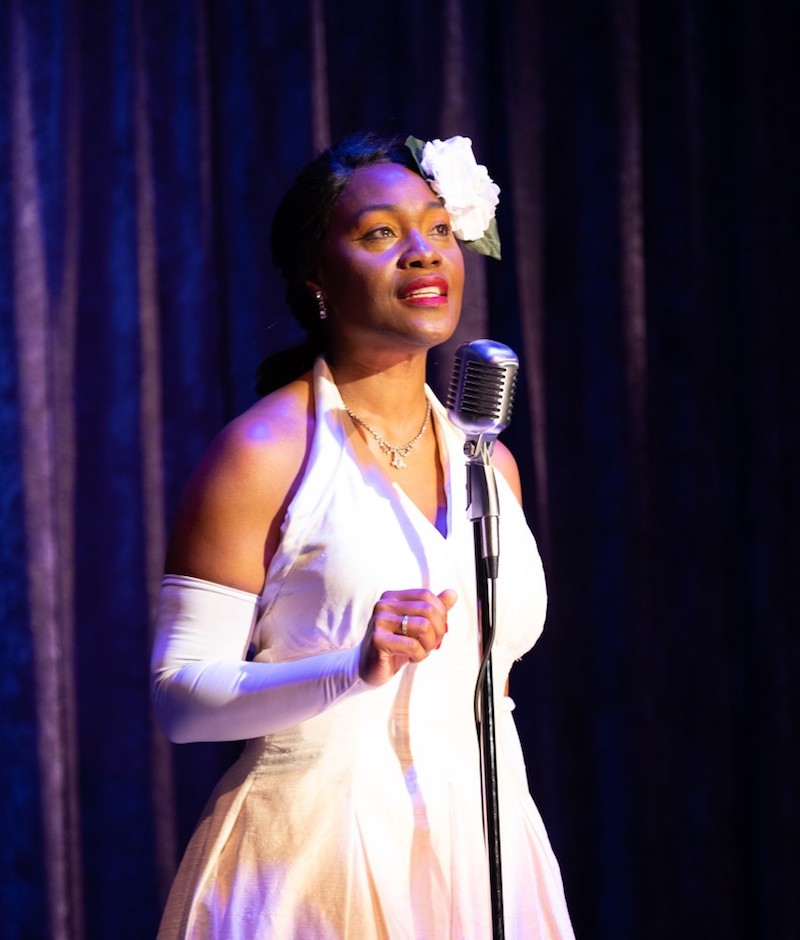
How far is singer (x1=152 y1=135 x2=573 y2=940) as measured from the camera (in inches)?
58.8

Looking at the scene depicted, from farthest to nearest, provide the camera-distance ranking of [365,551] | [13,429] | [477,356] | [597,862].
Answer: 1. [597,862]
2. [13,429]
3. [365,551]
4. [477,356]

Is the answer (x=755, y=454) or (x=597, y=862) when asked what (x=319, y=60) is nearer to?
(x=755, y=454)

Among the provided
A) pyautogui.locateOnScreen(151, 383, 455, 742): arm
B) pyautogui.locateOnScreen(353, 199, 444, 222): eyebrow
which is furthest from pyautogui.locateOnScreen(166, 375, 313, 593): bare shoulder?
pyautogui.locateOnScreen(353, 199, 444, 222): eyebrow

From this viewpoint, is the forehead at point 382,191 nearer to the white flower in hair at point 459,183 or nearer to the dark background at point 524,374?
the white flower in hair at point 459,183

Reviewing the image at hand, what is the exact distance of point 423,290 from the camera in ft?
5.64

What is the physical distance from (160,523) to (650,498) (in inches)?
41.4

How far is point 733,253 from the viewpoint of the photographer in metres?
2.79

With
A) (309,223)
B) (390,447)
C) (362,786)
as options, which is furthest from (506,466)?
(362,786)

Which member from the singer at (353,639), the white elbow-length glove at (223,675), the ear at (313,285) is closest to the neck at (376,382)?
the singer at (353,639)

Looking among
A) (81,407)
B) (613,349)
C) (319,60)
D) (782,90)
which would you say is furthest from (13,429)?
(782,90)

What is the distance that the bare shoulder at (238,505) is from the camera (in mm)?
1579

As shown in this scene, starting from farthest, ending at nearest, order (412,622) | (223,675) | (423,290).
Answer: (423,290) < (223,675) < (412,622)

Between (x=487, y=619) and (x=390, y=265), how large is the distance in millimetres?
619

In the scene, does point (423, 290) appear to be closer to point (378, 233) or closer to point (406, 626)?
point (378, 233)
